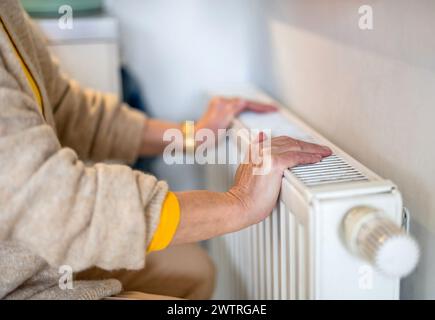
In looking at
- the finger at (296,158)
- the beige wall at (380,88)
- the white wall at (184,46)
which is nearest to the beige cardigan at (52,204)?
the finger at (296,158)

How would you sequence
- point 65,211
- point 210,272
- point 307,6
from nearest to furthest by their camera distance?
1. point 65,211
2. point 307,6
3. point 210,272

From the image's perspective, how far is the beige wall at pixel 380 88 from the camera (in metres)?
0.67

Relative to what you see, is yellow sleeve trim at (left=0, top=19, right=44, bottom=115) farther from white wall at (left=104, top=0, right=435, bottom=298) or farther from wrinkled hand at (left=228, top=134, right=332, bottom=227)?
white wall at (left=104, top=0, right=435, bottom=298)

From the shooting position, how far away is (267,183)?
727 mm

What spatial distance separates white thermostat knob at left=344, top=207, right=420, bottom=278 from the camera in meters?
0.58

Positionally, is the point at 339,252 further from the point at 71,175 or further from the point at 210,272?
the point at 210,272

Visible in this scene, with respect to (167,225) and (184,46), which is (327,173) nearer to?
(167,225)

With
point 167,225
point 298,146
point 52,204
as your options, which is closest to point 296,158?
point 298,146

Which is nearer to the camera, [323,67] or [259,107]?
[323,67]

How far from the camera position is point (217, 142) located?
104 cm

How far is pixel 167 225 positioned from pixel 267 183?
127 millimetres

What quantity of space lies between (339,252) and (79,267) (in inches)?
10.4

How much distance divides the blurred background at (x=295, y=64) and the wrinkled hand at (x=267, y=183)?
102mm

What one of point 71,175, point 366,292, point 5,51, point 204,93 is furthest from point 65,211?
point 204,93
